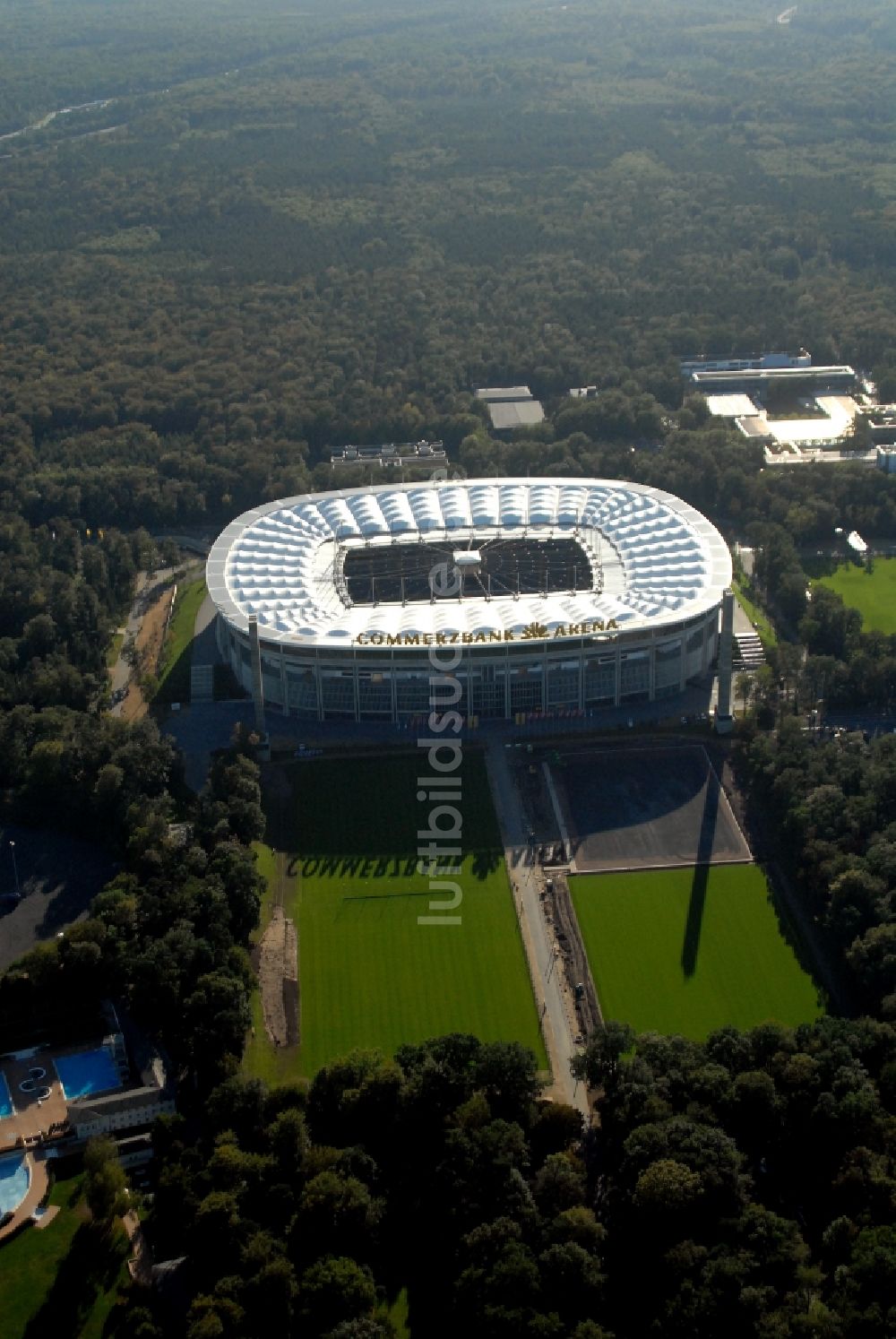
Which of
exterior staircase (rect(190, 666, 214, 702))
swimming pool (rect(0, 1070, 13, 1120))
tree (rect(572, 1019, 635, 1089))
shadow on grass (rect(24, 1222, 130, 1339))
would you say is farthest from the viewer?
exterior staircase (rect(190, 666, 214, 702))

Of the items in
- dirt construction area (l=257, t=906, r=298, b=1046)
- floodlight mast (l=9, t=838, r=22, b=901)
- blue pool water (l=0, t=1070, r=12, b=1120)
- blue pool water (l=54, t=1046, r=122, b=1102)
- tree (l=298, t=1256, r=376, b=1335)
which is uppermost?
tree (l=298, t=1256, r=376, b=1335)

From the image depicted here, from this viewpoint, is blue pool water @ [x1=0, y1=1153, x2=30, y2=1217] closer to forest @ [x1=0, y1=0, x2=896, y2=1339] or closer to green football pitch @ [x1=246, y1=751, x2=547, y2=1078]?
forest @ [x1=0, y1=0, x2=896, y2=1339]

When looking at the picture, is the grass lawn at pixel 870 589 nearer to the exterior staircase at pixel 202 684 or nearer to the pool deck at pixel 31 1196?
the exterior staircase at pixel 202 684

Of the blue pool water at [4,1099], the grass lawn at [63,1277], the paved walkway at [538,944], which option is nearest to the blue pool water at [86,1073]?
the blue pool water at [4,1099]

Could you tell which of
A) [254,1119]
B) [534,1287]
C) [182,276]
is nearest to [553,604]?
[254,1119]

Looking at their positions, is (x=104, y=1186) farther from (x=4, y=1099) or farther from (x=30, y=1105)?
(x=4, y=1099)

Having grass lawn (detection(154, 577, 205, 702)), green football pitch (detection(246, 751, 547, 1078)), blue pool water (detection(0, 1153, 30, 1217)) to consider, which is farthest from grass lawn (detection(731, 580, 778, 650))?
blue pool water (detection(0, 1153, 30, 1217))
